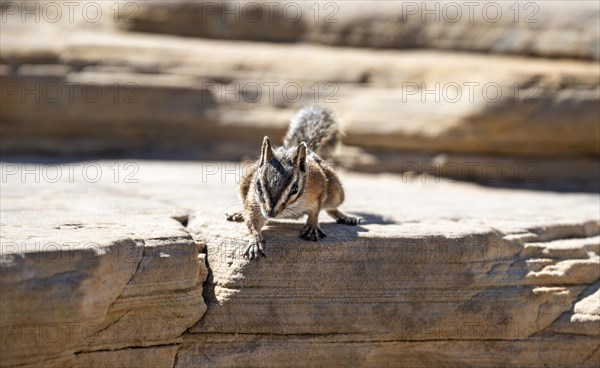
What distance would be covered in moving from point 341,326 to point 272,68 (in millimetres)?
6888

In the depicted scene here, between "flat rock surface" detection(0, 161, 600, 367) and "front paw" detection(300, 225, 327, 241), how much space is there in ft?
0.25

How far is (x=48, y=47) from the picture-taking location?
1312 cm

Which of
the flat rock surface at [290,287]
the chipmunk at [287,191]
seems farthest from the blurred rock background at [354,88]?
the chipmunk at [287,191]

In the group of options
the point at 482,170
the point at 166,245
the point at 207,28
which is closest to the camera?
the point at 166,245

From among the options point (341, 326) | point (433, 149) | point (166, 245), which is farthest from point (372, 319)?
point (433, 149)

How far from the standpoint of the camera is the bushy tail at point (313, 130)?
8391 mm

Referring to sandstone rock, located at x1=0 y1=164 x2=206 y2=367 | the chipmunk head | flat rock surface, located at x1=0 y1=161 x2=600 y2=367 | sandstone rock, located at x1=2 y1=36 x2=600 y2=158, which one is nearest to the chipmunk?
the chipmunk head

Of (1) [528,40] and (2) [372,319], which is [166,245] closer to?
(2) [372,319]

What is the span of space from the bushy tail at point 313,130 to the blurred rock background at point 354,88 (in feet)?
13.3

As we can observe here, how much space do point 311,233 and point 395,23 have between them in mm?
7730

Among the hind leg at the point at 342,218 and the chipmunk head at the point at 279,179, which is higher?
the chipmunk head at the point at 279,179

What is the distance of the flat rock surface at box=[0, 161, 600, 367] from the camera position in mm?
6176

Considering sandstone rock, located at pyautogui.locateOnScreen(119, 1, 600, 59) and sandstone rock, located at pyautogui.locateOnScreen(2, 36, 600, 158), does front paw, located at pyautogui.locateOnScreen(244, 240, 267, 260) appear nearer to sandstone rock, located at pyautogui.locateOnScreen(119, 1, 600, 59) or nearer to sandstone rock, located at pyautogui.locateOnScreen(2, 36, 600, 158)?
sandstone rock, located at pyautogui.locateOnScreen(2, 36, 600, 158)

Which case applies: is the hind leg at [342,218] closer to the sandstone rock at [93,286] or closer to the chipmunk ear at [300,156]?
the chipmunk ear at [300,156]
